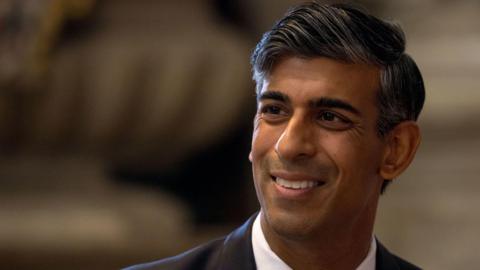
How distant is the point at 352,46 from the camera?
6.11ft

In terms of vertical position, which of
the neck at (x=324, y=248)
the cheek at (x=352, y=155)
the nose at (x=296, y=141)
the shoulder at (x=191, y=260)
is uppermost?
the nose at (x=296, y=141)

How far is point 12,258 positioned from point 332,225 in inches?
75.5

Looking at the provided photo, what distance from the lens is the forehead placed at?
1857 mm

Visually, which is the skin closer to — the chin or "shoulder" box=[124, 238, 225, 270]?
the chin

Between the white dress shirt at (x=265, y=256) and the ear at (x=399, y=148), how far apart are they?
12 cm

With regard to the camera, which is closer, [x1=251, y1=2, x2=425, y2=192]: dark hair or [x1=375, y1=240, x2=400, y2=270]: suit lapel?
[x1=251, y1=2, x2=425, y2=192]: dark hair

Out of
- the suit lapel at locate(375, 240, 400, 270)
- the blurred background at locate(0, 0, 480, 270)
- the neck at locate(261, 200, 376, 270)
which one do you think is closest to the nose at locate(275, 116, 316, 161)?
the neck at locate(261, 200, 376, 270)

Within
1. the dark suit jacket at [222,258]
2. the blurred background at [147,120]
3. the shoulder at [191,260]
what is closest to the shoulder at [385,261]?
the dark suit jacket at [222,258]

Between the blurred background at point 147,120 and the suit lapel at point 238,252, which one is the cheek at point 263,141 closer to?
the suit lapel at point 238,252

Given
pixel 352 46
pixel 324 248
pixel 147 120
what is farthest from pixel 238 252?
pixel 147 120

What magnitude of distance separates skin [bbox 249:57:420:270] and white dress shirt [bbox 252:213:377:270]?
0.4 inches

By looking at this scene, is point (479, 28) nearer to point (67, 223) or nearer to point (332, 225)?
point (67, 223)

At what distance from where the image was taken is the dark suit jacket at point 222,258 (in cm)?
194

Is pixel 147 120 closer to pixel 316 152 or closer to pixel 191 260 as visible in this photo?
pixel 191 260
